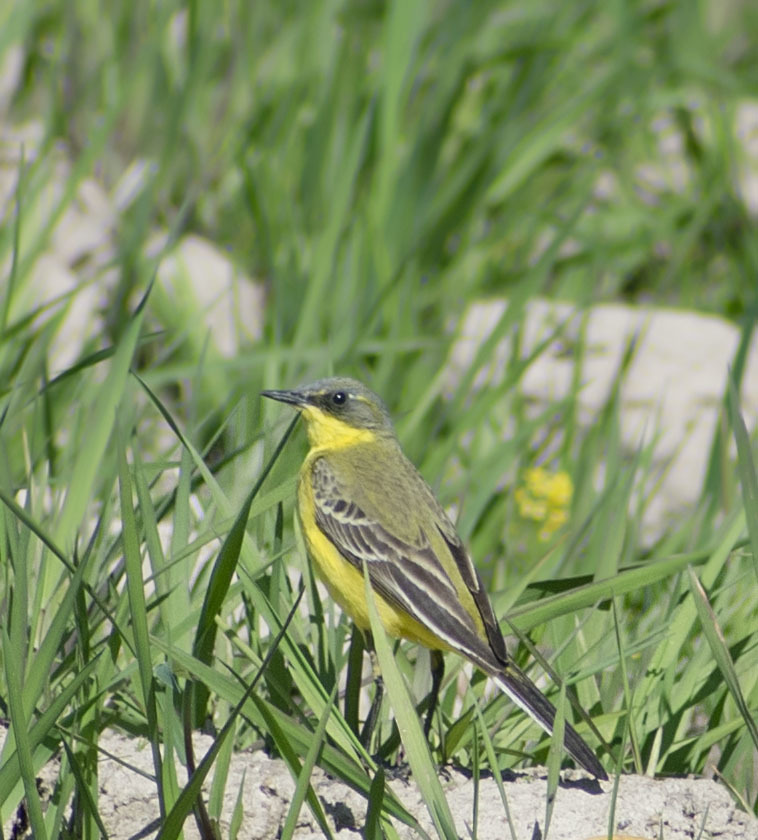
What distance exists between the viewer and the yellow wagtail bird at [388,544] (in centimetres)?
296

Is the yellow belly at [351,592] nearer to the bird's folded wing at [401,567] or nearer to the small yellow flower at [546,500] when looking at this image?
the bird's folded wing at [401,567]

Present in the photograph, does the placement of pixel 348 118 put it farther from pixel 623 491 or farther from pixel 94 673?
pixel 94 673

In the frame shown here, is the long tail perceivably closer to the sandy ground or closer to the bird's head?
the sandy ground

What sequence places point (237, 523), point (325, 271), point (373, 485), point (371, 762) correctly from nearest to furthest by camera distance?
point (237, 523) < point (371, 762) < point (373, 485) < point (325, 271)

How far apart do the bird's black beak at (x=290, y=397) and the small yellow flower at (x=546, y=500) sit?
2.96ft

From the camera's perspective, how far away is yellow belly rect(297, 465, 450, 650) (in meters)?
3.13

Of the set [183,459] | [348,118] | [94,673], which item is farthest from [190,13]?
[94,673]

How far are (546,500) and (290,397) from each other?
1.05 meters

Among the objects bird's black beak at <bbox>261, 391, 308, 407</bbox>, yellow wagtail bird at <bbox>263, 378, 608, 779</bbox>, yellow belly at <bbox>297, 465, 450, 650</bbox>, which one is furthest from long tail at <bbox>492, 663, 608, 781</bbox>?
bird's black beak at <bbox>261, 391, 308, 407</bbox>

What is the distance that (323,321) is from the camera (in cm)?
556

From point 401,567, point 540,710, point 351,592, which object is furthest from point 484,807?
point 401,567

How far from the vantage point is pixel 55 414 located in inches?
166

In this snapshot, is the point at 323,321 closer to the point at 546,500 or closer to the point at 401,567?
the point at 546,500

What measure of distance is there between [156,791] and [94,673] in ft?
Answer: 0.83
